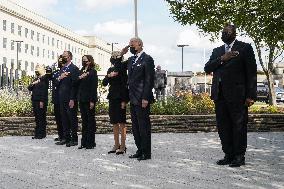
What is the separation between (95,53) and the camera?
11438 cm

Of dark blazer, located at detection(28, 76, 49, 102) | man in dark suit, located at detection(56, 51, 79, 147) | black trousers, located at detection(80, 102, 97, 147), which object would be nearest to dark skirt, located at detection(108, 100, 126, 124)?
black trousers, located at detection(80, 102, 97, 147)

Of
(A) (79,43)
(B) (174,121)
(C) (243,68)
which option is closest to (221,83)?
(C) (243,68)

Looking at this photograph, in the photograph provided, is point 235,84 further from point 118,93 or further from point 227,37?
point 118,93

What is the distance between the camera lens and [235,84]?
6844 mm

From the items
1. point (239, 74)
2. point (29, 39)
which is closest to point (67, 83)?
point (239, 74)

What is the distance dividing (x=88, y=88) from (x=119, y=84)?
36.4 inches

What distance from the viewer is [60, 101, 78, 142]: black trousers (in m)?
9.73

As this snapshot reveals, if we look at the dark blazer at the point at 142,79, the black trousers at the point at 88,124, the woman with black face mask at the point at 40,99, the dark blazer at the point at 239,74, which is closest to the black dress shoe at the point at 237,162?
the dark blazer at the point at 239,74

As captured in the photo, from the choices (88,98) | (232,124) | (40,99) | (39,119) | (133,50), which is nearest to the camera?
(232,124)

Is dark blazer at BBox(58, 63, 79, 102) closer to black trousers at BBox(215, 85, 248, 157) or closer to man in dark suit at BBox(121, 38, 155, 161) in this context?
man in dark suit at BBox(121, 38, 155, 161)

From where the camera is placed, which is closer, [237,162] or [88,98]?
[237,162]

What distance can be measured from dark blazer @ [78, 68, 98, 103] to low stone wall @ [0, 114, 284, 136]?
3.30m

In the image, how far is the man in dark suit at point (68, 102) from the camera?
9.70 meters

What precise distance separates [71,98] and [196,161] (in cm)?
339
